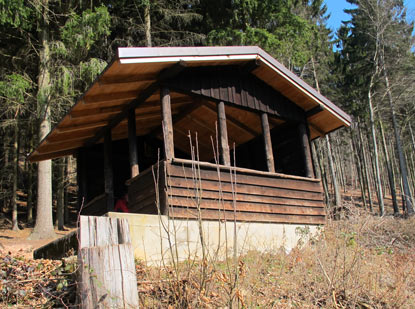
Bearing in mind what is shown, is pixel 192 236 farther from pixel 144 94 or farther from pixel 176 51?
pixel 176 51

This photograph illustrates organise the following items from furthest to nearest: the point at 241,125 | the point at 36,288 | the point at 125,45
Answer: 1. the point at 125,45
2. the point at 241,125
3. the point at 36,288

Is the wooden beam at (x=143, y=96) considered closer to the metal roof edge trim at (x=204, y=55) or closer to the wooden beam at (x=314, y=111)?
the metal roof edge trim at (x=204, y=55)

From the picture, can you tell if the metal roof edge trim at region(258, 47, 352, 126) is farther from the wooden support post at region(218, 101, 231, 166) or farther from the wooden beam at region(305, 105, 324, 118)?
the wooden support post at region(218, 101, 231, 166)

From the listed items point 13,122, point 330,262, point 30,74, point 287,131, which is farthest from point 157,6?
point 330,262

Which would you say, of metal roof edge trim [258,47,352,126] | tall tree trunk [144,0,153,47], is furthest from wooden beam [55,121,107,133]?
tall tree trunk [144,0,153,47]

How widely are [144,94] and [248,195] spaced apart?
3.02 metres

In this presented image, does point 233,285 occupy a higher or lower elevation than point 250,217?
lower

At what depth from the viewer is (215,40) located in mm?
20297

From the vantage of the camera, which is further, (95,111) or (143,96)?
(95,111)

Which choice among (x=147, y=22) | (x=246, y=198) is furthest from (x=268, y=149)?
(x=147, y=22)

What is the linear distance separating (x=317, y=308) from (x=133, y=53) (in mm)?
4916

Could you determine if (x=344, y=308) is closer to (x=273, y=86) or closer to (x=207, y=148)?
(x=273, y=86)

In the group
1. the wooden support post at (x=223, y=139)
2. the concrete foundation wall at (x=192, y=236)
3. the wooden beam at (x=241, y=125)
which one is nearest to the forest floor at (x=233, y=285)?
the concrete foundation wall at (x=192, y=236)

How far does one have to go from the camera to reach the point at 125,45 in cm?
1983
